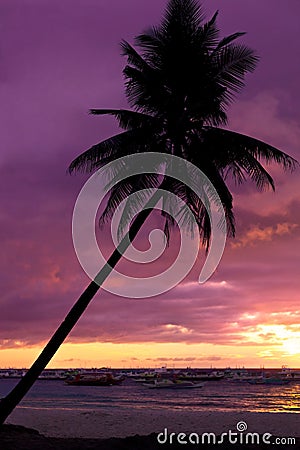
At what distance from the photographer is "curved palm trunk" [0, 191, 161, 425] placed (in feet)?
52.0

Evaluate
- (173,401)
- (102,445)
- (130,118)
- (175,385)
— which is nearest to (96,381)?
(175,385)

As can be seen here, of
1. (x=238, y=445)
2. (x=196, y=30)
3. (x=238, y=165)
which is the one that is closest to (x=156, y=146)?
(x=238, y=165)

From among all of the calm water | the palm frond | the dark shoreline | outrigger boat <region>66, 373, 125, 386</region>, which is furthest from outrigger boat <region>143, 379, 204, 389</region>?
the palm frond

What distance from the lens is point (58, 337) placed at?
1612cm

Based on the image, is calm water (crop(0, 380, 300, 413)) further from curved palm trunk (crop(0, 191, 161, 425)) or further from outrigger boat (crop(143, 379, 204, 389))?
curved palm trunk (crop(0, 191, 161, 425))

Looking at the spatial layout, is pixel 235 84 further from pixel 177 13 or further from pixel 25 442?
pixel 25 442

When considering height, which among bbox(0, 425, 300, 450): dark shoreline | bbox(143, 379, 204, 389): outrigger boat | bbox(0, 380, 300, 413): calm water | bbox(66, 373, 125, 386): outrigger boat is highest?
bbox(66, 373, 125, 386): outrigger boat

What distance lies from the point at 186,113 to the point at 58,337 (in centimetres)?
733

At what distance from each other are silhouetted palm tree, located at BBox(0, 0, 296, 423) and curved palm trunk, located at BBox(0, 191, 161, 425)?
1.34 metres

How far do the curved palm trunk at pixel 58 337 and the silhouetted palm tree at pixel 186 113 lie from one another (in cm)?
134

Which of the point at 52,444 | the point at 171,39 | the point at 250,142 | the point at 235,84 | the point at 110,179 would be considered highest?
the point at 171,39

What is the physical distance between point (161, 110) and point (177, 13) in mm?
2973

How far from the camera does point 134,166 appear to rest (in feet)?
57.8

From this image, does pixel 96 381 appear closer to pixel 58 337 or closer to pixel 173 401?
pixel 173 401
